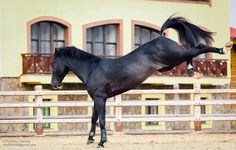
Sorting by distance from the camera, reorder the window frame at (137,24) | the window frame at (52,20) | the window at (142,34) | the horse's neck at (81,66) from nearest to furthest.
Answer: the horse's neck at (81,66)
the window frame at (52,20)
the window frame at (137,24)
the window at (142,34)

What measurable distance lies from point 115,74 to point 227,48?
260cm

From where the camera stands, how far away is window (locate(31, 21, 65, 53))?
3512 centimetres

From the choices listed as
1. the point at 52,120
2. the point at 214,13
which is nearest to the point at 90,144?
the point at 52,120

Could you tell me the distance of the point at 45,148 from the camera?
1814 centimetres

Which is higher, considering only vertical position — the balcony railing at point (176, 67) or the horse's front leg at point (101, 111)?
the balcony railing at point (176, 67)

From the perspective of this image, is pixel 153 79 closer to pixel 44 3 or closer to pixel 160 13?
pixel 160 13

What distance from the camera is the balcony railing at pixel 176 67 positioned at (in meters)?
33.9

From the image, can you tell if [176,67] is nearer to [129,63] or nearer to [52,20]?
[52,20]

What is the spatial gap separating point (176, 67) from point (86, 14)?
15.8 ft

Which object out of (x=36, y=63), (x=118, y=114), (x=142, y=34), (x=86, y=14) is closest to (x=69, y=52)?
(x=118, y=114)

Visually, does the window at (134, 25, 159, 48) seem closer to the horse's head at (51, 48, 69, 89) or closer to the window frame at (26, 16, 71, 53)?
the window frame at (26, 16, 71, 53)

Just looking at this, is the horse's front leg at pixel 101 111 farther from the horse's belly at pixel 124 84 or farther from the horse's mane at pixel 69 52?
the horse's mane at pixel 69 52

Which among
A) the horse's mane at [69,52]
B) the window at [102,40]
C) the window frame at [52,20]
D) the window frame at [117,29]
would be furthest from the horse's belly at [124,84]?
the window at [102,40]

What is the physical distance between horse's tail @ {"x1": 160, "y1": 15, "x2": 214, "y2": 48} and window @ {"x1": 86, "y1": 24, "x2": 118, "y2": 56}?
18.4 m
